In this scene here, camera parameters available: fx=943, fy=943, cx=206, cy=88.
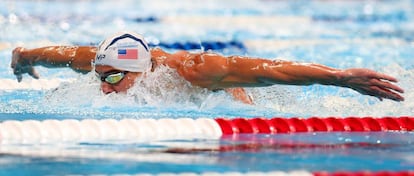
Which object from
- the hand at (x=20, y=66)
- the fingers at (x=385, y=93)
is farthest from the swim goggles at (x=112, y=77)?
the fingers at (x=385, y=93)

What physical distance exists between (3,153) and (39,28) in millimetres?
5649

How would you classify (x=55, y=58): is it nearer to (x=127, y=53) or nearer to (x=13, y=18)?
(x=127, y=53)

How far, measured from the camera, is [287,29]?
30.2ft

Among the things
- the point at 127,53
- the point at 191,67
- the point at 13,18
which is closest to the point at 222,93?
the point at 191,67

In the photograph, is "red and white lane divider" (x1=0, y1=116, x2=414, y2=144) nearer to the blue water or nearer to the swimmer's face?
the blue water

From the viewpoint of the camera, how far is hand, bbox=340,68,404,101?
11.2ft

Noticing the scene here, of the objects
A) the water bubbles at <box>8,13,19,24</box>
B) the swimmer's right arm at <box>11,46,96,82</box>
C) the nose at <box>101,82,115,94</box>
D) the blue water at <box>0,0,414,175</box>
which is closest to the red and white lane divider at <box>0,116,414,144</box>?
the blue water at <box>0,0,414,175</box>

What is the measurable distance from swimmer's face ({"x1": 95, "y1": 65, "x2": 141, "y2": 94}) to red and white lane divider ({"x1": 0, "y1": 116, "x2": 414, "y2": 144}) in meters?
0.60

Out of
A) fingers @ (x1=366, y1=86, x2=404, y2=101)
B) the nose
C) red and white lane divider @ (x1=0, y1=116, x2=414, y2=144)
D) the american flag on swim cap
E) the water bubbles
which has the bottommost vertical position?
red and white lane divider @ (x1=0, y1=116, x2=414, y2=144)

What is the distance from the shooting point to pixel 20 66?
15.1 ft

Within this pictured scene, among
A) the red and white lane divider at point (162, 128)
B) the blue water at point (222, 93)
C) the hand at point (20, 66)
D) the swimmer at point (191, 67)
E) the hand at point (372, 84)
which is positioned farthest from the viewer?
the hand at point (20, 66)

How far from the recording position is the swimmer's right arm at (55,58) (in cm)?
Result: 440

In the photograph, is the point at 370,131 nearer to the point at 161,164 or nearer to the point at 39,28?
the point at 161,164

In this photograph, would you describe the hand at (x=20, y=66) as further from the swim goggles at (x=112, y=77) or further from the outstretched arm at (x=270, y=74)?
the outstretched arm at (x=270, y=74)
